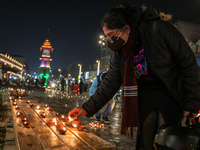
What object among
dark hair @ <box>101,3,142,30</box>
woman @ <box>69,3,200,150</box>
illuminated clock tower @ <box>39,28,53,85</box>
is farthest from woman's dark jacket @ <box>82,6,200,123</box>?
illuminated clock tower @ <box>39,28,53,85</box>

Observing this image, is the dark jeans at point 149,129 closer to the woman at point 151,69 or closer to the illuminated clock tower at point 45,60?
the woman at point 151,69

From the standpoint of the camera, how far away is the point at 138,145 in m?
2.10

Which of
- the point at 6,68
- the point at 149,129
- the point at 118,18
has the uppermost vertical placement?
the point at 6,68

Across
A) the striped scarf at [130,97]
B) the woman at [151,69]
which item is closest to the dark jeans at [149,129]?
the woman at [151,69]

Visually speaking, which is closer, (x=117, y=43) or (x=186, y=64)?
(x=186, y=64)

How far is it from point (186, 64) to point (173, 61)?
0.14 meters

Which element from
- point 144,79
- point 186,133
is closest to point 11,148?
point 144,79

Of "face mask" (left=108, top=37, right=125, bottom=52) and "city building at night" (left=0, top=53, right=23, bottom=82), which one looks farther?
"city building at night" (left=0, top=53, right=23, bottom=82)

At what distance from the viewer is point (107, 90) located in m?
2.56

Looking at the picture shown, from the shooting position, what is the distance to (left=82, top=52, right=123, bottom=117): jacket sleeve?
2.53 meters

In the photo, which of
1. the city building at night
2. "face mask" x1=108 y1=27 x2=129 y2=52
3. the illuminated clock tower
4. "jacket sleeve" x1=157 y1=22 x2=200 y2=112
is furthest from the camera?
the illuminated clock tower

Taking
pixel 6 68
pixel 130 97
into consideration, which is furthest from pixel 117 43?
pixel 6 68

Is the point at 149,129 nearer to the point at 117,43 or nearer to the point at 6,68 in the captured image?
the point at 117,43

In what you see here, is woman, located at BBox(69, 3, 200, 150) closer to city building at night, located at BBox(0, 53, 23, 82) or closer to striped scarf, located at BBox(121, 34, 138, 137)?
striped scarf, located at BBox(121, 34, 138, 137)
